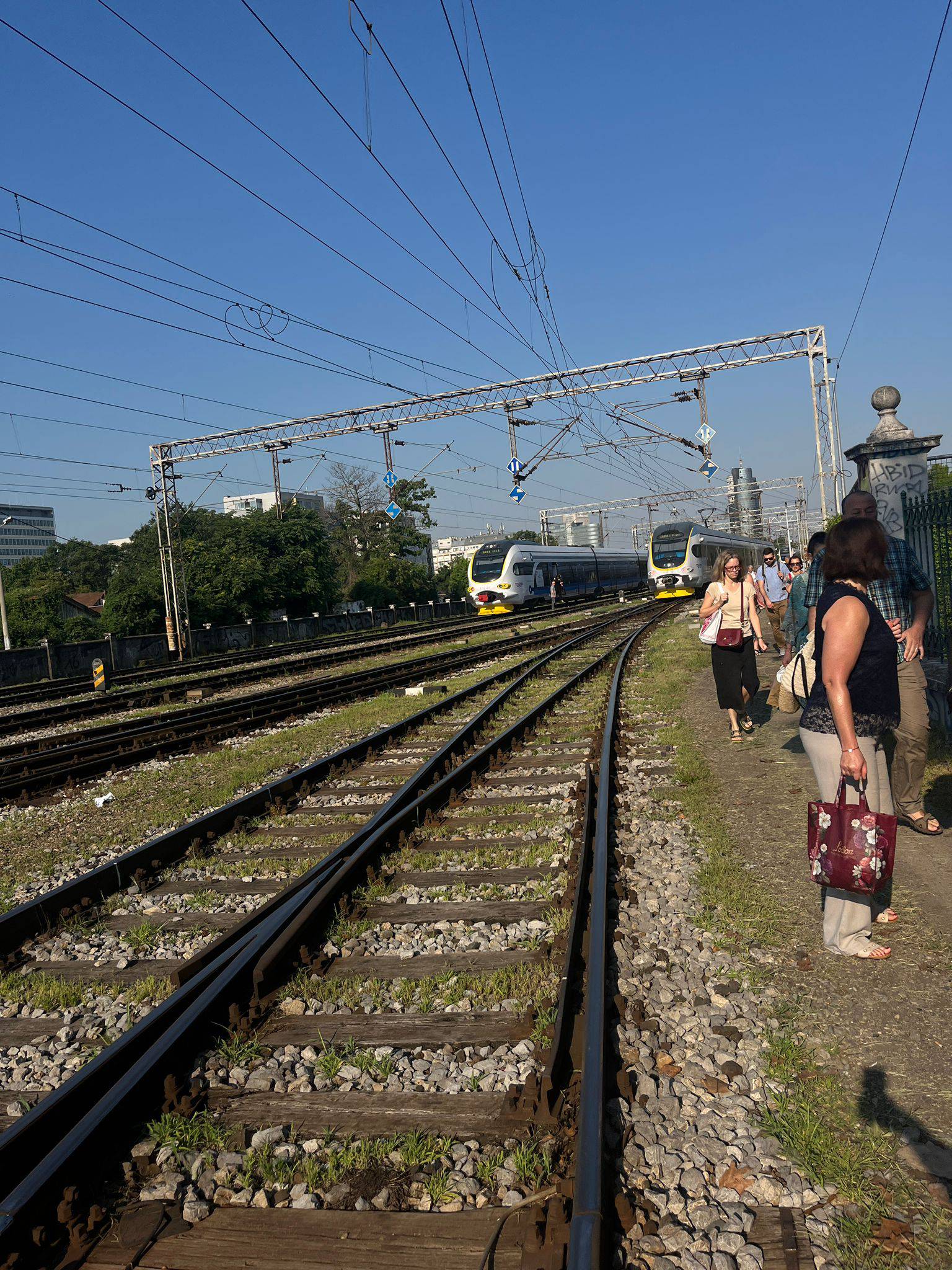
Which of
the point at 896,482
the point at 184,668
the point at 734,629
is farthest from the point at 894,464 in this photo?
the point at 184,668

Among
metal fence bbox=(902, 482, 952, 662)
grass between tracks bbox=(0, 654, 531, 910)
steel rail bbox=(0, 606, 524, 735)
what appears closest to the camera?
grass between tracks bbox=(0, 654, 531, 910)

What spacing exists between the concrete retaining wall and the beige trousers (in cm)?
2274

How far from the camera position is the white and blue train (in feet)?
132

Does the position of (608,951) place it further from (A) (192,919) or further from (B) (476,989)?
(A) (192,919)

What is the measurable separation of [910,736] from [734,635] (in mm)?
3861

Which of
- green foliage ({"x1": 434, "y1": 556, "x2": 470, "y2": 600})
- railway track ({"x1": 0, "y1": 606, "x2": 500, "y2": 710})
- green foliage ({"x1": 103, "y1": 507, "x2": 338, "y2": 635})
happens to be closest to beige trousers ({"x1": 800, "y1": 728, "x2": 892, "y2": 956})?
railway track ({"x1": 0, "y1": 606, "x2": 500, "y2": 710})

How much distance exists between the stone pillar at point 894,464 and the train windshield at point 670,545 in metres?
31.0

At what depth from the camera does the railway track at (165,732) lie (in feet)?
33.9

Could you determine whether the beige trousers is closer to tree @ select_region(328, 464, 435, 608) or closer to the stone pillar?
the stone pillar

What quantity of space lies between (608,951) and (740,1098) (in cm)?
123

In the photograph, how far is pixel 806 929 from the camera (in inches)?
186

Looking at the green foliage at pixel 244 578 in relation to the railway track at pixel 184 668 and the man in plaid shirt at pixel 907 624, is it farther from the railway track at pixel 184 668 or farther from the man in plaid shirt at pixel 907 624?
the man in plaid shirt at pixel 907 624

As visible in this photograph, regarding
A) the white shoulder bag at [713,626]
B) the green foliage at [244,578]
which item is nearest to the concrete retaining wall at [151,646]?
the green foliage at [244,578]

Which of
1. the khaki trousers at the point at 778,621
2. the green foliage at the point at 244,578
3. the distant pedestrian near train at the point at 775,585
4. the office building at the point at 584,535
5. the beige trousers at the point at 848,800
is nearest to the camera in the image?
the beige trousers at the point at 848,800
